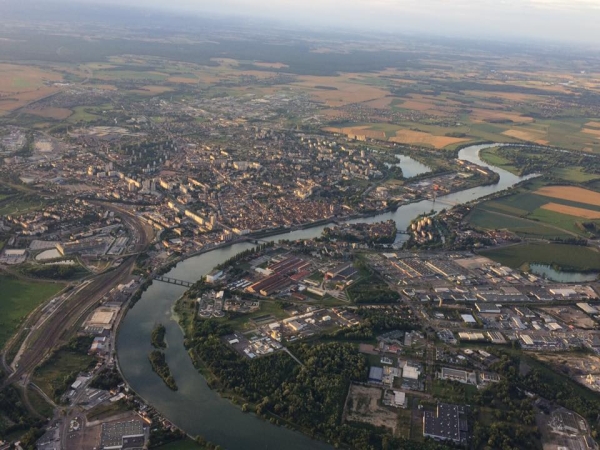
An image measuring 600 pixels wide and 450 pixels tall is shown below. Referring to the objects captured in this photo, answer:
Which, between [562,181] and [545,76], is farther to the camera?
[545,76]

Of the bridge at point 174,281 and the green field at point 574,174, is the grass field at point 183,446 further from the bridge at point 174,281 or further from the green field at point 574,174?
the green field at point 574,174

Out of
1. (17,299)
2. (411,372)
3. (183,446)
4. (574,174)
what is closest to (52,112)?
(17,299)

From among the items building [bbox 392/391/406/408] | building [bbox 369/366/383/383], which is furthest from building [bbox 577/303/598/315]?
building [bbox 392/391/406/408]

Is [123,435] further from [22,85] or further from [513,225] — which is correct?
[22,85]

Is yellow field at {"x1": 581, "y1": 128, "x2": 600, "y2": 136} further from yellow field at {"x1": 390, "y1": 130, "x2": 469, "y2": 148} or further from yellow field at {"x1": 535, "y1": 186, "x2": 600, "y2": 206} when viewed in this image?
yellow field at {"x1": 535, "y1": 186, "x2": 600, "y2": 206}

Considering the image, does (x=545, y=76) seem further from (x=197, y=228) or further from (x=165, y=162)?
(x=197, y=228)

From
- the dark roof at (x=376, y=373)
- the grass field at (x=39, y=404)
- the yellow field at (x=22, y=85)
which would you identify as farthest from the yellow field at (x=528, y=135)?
the grass field at (x=39, y=404)

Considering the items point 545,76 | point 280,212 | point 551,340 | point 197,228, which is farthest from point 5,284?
point 545,76
